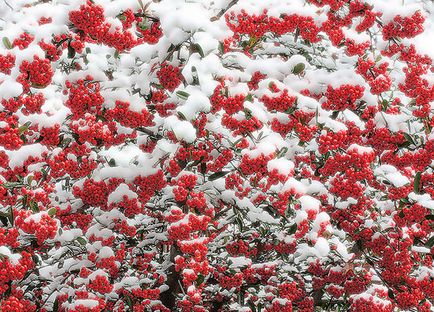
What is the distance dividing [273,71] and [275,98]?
48 centimetres

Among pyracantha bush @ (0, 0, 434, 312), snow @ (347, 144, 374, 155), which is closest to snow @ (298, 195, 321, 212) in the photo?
pyracantha bush @ (0, 0, 434, 312)

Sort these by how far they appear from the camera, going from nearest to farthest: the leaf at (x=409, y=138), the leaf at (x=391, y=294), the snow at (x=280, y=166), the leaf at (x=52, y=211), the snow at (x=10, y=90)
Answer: the snow at (x=10, y=90), the snow at (x=280, y=166), the leaf at (x=52, y=211), the leaf at (x=409, y=138), the leaf at (x=391, y=294)

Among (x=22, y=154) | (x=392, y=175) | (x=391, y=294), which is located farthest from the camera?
(x=391, y=294)

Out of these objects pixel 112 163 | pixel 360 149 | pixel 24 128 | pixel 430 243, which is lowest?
pixel 430 243

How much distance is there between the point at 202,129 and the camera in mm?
3830

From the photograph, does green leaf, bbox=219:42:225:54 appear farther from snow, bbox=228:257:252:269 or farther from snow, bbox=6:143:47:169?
snow, bbox=228:257:252:269

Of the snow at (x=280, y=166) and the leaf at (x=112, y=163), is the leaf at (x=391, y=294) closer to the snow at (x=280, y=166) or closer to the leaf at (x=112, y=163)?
the snow at (x=280, y=166)

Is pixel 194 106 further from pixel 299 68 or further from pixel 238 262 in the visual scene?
pixel 238 262

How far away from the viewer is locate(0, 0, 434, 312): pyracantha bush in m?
3.73

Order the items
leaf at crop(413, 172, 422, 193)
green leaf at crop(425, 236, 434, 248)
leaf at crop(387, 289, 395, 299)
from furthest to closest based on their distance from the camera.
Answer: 1. leaf at crop(387, 289, 395, 299)
2. green leaf at crop(425, 236, 434, 248)
3. leaf at crop(413, 172, 422, 193)

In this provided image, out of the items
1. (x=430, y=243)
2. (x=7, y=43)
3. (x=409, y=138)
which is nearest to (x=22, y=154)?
(x=7, y=43)

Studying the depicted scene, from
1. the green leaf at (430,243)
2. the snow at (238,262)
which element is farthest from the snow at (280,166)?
the snow at (238,262)

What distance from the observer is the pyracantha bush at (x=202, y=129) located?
373cm

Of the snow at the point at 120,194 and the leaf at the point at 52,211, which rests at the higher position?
the leaf at the point at 52,211
